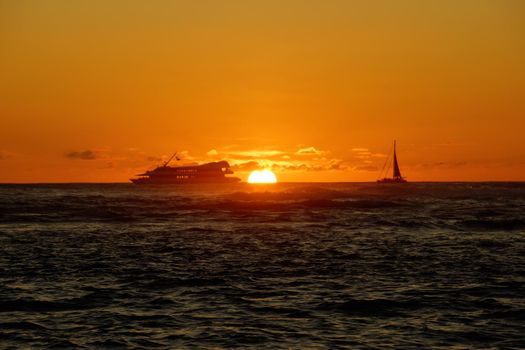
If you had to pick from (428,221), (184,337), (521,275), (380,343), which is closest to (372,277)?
(521,275)

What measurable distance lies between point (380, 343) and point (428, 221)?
37.7 metres

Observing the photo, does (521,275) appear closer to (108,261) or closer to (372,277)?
(372,277)

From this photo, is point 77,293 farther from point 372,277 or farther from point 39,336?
point 372,277

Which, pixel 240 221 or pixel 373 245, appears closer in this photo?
pixel 373 245

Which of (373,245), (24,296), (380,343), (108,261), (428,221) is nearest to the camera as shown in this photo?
(380,343)

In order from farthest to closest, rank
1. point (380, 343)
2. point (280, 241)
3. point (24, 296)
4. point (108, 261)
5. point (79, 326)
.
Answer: point (280, 241)
point (108, 261)
point (24, 296)
point (79, 326)
point (380, 343)

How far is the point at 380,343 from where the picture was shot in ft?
40.5

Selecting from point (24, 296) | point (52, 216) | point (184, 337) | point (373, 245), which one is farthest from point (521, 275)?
point (52, 216)

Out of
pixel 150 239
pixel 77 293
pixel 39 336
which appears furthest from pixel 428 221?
pixel 39 336

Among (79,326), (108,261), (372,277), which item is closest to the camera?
(79,326)

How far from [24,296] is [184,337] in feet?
22.1

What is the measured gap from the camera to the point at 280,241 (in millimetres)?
32969

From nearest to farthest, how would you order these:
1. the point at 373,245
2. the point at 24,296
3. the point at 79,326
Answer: the point at 79,326 → the point at 24,296 → the point at 373,245

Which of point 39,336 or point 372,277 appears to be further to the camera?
point 372,277
